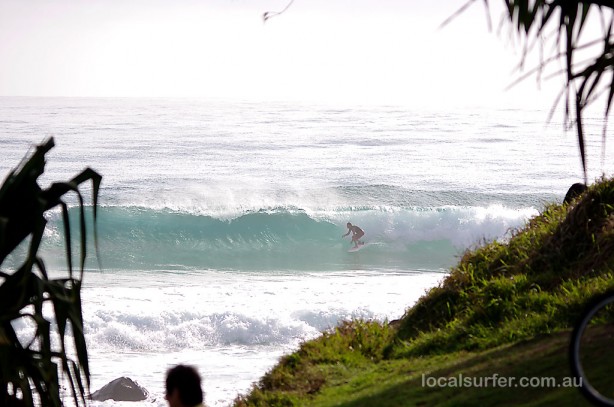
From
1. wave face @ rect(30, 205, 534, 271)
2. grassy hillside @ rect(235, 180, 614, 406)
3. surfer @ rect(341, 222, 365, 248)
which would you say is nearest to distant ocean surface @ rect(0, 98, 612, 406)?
wave face @ rect(30, 205, 534, 271)

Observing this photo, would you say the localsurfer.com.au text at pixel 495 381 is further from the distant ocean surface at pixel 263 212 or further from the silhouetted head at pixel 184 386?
the distant ocean surface at pixel 263 212

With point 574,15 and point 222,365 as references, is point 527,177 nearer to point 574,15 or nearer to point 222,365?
point 222,365

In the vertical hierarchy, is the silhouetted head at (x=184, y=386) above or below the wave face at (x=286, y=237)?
above

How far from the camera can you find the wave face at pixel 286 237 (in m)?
23.6

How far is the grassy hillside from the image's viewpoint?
557cm

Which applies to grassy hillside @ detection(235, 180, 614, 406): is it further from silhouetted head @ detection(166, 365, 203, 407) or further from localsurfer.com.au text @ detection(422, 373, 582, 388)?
silhouetted head @ detection(166, 365, 203, 407)

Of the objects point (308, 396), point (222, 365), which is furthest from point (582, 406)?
point (222, 365)

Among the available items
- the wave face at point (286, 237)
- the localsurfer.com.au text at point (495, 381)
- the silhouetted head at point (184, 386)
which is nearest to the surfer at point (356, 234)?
the wave face at point (286, 237)

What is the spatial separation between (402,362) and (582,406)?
248 centimetres

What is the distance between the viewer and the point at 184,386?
12.9 ft

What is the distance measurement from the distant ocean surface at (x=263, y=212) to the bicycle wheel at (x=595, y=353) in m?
3.48

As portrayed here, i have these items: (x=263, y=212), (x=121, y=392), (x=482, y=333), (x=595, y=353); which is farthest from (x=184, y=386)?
(x=263, y=212)

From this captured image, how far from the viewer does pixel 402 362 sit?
22.3 ft

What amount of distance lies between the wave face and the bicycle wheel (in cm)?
1678
